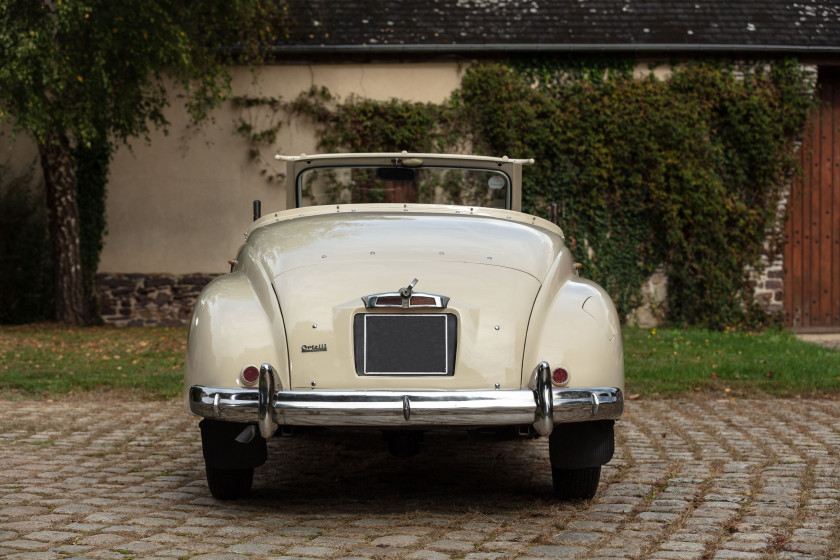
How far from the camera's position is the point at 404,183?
5.85 m

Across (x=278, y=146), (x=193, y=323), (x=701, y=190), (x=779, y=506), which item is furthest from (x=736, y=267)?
(x=193, y=323)

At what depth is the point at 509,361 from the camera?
3975 millimetres

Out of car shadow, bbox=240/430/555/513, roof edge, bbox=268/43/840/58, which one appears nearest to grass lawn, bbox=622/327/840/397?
car shadow, bbox=240/430/555/513

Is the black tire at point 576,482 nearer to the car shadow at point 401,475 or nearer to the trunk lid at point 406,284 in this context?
the car shadow at point 401,475

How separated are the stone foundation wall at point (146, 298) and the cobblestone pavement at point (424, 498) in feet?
26.2

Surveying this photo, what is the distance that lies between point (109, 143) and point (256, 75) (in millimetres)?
2363

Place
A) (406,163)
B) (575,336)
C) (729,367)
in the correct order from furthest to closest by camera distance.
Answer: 1. (729,367)
2. (406,163)
3. (575,336)

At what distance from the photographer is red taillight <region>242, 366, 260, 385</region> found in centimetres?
394

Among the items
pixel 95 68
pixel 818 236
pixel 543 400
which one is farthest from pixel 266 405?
pixel 818 236

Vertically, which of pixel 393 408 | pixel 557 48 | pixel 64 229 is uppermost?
pixel 557 48

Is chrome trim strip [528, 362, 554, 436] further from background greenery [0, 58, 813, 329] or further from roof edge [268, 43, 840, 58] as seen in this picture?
roof edge [268, 43, 840, 58]

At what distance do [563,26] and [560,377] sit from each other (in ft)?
36.7

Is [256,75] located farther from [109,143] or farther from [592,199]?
[592,199]

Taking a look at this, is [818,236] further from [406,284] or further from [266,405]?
[266,405]
